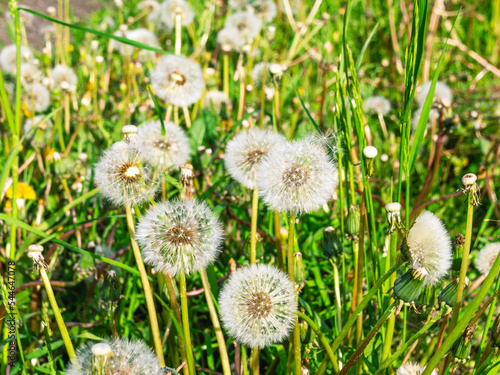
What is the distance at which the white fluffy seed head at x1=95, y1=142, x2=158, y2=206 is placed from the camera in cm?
102

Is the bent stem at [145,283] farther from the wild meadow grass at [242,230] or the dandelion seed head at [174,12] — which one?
the dandelion seed head at [174,12]

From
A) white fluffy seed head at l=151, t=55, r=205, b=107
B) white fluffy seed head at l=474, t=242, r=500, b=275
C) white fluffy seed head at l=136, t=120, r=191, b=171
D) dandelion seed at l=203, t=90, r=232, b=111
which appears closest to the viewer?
white fluffy seed head at l=474, t=242, r=500, b=275

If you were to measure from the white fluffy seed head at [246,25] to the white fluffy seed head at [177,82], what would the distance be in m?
0.98

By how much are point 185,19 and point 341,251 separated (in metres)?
1.99

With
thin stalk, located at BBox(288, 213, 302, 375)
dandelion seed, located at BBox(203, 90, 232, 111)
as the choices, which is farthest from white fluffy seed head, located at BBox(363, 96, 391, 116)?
thin stalk, located at BBox(288, 213, 302, 375)

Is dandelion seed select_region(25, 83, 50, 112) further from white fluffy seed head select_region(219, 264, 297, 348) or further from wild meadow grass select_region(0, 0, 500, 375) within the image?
white fluffy seed head select_region(219, 264, 297, 348)

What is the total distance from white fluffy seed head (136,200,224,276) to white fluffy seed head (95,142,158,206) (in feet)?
0.21

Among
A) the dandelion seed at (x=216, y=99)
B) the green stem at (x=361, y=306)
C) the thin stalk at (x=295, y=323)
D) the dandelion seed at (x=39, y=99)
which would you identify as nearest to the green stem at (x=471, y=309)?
the green stem at (x=361, y=306)

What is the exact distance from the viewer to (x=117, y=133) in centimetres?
214

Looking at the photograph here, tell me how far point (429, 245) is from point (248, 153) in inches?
21.3

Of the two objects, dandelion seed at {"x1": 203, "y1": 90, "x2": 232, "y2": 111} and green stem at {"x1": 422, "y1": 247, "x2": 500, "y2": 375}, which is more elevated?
green stem at {"x1": 422, "y1": 247, "x2": 500, "y2": 375}

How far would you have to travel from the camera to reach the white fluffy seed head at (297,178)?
39.5 inches

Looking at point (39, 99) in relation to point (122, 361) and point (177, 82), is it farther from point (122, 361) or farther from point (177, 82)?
point (122, 361)

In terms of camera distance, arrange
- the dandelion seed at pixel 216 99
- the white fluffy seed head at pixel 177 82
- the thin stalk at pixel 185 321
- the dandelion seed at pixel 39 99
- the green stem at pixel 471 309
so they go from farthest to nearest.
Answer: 1. the dandelion seed at pixel 216 99
2. the dandelion seed at pixel 39 99
3. the white fluffy seed head at pixel 177 82
4. the thin stalk at pixel 185 321
5. the green stem at pixel 471 309
